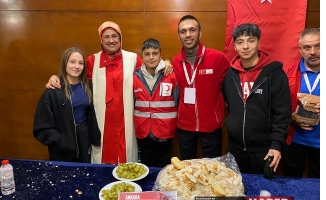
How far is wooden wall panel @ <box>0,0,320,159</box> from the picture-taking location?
116 inches

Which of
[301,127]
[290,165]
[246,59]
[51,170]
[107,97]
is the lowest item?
[290,165]

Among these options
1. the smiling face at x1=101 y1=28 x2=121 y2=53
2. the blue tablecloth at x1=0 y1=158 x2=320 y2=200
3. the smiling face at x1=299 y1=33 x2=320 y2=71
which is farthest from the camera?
the smiling face at x1=101 y1=28 x2=121 y2=53

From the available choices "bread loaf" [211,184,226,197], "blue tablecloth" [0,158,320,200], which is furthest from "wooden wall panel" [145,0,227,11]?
"bread loaf" [211,184,226,197]

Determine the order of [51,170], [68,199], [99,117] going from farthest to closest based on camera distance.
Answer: [99,117]
[51,170]
[68,199]

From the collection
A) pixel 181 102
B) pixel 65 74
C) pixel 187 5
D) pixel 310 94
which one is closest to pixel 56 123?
pixel 65 74

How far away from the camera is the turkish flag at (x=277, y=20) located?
2.67 meters

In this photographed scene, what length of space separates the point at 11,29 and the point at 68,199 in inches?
102

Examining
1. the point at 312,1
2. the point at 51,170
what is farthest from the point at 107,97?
the point at 312,1

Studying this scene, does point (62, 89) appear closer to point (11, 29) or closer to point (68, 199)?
point (68, 199)

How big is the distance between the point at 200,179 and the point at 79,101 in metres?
1.30

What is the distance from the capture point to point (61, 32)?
3141 mm

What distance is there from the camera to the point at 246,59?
202cm

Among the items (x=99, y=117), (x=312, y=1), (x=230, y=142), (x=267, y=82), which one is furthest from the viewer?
(x=312, y=1)

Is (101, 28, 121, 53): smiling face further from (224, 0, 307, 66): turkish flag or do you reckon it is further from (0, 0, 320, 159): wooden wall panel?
(224, 0, 307, 66): turkish flag
